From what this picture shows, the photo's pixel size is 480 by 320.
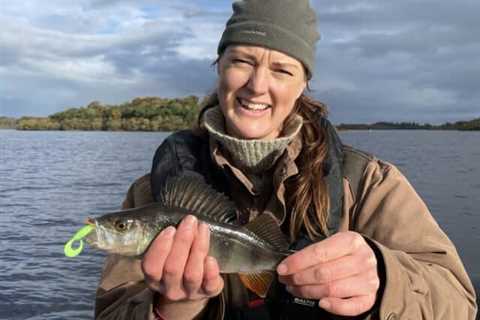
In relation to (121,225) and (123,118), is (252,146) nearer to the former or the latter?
(121,225)

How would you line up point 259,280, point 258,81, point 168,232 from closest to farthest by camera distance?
point 168,232
point 259,280
point 258,81

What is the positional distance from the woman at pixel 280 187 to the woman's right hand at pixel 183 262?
0.5 inches

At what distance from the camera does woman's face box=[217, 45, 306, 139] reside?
371cm

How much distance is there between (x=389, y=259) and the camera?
9.40 feet

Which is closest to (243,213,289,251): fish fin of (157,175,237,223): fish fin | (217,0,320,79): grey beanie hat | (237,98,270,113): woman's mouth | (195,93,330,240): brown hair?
(157,175,237,223): fish fin

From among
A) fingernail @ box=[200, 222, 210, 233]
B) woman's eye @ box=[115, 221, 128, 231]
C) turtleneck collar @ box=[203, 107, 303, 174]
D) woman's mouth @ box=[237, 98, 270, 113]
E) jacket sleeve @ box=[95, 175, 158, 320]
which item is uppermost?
woman's mouth @ box=[237, 98, 270, 113]

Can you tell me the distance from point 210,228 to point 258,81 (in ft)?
3.65

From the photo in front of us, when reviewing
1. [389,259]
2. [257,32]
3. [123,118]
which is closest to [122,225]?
[389,259]

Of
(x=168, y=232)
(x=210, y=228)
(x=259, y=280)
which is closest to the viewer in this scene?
(x=168, y=232)

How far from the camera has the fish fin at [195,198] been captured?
3.25 meters

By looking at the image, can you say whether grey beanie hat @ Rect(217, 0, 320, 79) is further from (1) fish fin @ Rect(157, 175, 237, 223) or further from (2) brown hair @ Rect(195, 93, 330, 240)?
(1) fish fin @ Rect(157, 175, 237, 223)

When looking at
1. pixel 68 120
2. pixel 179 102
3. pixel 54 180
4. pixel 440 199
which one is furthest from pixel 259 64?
pixel 68 120

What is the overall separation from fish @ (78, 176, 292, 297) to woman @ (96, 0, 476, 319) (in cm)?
16

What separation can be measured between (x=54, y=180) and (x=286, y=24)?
885 inches
